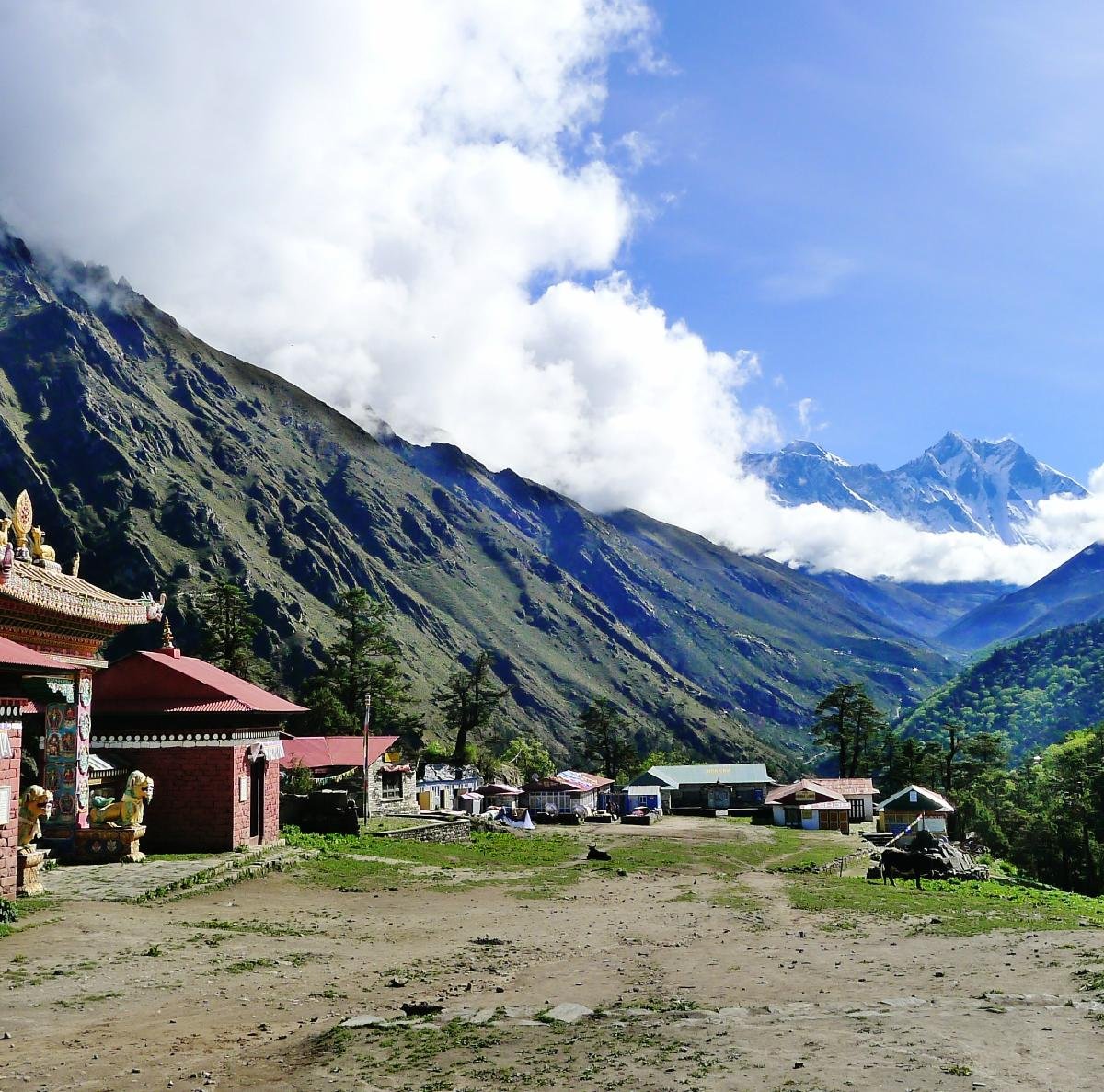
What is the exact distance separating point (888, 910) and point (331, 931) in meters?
15.3

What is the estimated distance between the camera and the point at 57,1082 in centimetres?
1182

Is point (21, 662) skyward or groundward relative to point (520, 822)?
skyward

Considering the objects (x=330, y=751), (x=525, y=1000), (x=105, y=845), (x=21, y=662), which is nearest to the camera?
(x=525, y=1000)

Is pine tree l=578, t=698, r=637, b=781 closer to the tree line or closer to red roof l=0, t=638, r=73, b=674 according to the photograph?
the tree line

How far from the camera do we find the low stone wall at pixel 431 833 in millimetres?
46344

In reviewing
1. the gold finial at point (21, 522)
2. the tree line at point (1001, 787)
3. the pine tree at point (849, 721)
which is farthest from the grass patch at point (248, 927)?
the pine tree at point (849, 721)

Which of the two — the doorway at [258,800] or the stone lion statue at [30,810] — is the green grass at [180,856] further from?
the stone lion statue at [30,810]

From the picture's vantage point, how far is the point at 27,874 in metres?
24.9

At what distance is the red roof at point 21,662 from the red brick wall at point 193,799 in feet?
39.1

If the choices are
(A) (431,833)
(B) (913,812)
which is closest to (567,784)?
(B) (913,812)

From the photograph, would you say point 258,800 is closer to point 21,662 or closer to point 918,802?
point 21,662

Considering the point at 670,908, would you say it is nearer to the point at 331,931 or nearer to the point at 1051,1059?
the point at 331,931

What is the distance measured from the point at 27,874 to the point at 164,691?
12.0m

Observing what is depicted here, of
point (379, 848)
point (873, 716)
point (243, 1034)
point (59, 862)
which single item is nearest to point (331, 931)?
point (243, 1034)
